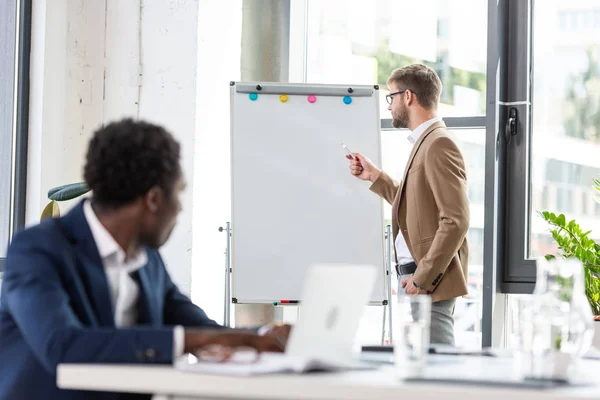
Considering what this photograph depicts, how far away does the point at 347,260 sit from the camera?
3.70 meters

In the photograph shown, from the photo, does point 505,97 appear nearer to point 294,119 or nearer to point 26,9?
point 294,119

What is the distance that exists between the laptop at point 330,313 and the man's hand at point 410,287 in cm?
173

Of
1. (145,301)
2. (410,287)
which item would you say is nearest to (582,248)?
(410,287)

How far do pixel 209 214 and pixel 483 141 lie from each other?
132cm

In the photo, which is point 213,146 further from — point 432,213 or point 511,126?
point 511,126

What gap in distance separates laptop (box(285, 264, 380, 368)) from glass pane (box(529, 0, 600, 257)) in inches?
106

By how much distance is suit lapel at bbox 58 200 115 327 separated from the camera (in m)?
1.71

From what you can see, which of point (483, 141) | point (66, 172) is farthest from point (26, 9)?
point (483, 141)

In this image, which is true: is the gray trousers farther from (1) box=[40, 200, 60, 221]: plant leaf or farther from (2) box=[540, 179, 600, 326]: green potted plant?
(1) box=[40, 200, 60, 221]: plant leaf

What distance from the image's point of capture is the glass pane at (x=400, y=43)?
4.18 meters

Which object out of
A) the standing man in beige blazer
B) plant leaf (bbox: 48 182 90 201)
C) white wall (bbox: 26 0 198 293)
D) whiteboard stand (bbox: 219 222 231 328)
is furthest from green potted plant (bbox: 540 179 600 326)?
plant leaf (bbox: 48 182 90 201)

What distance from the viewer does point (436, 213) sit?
3.37m

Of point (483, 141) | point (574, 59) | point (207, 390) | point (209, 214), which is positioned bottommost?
point (207, 390)

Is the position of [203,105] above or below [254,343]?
above
